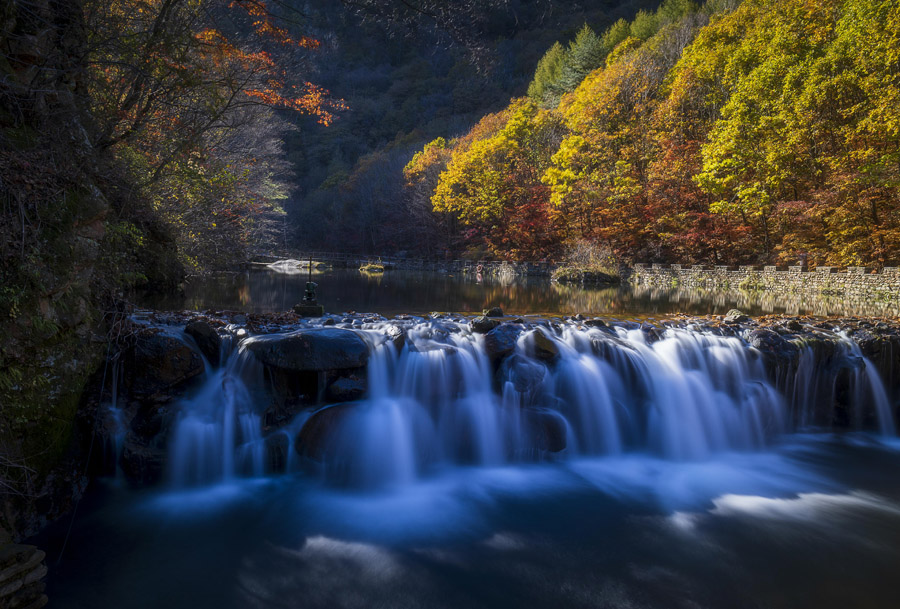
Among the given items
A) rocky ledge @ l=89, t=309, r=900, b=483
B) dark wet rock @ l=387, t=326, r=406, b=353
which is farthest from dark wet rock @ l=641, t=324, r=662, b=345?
dark wet rock @ l=387, t=326, r=406, b=353

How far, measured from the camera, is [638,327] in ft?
26.9

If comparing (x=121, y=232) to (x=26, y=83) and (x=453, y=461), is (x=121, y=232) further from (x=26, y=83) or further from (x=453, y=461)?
(x=453, y=461)

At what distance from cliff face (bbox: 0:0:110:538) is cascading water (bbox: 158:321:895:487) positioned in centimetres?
118

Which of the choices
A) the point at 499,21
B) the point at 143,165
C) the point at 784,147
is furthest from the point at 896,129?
the point at 143,165

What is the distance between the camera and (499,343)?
663 centimetres

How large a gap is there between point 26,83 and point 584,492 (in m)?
6.58

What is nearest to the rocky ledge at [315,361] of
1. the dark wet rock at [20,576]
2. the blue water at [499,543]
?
the blue water at [499,543]

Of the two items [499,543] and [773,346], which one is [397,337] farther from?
[773,346]

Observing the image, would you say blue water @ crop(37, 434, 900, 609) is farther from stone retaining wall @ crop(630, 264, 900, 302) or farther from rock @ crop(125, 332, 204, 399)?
stone retaining wall @ crop(630, 264, 900, 302)

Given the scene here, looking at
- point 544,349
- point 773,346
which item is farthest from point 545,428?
point 773,346

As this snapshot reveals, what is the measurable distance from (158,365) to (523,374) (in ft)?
14.8

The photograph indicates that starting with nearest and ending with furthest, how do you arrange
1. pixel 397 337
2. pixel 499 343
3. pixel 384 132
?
pixel 397 337
pixel 499 343
pixel 384 132

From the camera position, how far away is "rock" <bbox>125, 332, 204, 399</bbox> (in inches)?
195

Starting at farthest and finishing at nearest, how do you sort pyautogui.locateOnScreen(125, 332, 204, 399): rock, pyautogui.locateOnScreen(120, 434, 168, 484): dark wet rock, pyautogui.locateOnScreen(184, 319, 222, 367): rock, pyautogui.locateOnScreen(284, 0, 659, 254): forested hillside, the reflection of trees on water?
pyautogui.locateOnScreen(284, 0, 659, 254): forested hillside
the reflection of trees on water
pyautogui.locateOnScreen(184, 319, 222, 367): rock
pyautogui.locateOnScreen(125, 332, 204, 399): rock
pyautogui.locateOnScreen(120, 434, 168, 484): dark wet rock
